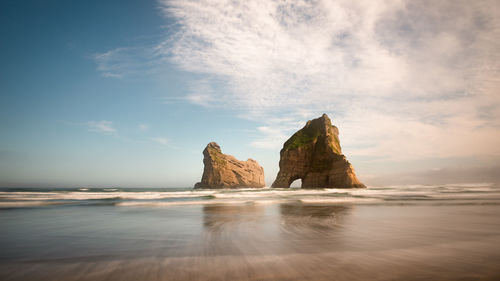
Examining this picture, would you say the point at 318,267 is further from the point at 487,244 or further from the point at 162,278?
the point at 487,244

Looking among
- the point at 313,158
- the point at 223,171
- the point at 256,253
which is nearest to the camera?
the point at 256,253

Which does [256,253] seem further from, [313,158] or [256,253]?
[313,158]

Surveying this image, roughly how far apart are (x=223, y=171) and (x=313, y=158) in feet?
101

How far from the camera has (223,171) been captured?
70125 mm

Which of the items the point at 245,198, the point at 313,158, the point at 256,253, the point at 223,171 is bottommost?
the point at 245,198

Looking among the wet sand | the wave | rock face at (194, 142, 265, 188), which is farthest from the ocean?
rock face at (194, 142, 265, 188)

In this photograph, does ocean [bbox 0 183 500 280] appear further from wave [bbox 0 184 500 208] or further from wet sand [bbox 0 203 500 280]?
wave [bbox 0 184 500 208]

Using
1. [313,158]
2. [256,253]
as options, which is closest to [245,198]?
[256,253]

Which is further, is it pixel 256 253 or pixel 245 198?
pixel 245 198

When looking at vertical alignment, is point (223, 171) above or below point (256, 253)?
above

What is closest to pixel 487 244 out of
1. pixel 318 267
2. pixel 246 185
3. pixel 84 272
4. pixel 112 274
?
pixel 318 267

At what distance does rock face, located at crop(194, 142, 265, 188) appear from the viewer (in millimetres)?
68350

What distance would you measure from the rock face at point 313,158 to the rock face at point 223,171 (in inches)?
910

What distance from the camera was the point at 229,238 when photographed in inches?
180
